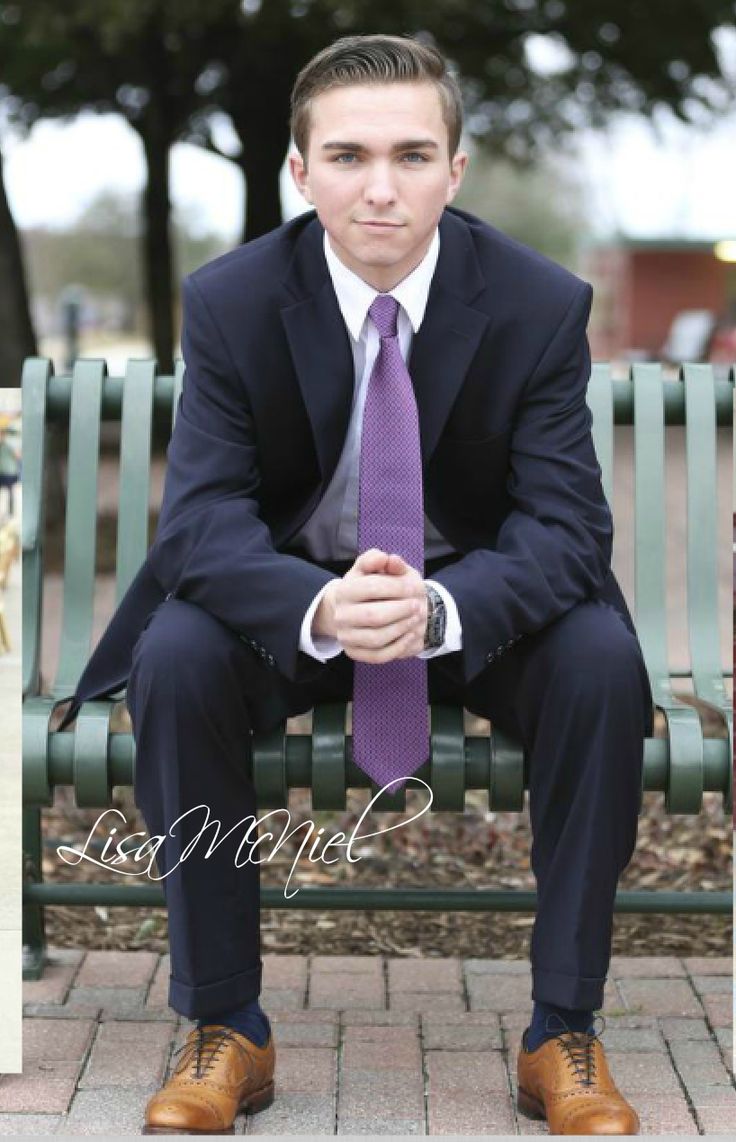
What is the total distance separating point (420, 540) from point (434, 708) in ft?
1.25

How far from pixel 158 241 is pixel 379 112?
50.3ft

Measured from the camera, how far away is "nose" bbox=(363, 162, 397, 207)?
2846mm

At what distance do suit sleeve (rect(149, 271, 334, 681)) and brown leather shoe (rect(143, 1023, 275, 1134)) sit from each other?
2.13 feet

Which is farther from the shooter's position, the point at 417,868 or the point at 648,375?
the point at 417,868

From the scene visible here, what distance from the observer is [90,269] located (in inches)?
2345

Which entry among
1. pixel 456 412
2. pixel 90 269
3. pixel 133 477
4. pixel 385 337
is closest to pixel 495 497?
pixel 456 412

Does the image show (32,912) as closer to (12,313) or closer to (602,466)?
(602,466)

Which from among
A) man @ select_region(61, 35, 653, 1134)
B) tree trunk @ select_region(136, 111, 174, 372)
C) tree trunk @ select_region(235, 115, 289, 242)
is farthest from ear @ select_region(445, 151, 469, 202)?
tree trunk @ select_region(136, 111, 174, 372)

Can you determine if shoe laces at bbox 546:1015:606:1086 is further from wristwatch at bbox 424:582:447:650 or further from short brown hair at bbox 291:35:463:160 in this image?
short brown hair at bbox 291:35:463:160

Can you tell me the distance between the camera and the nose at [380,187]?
2846mm

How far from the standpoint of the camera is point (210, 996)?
9.35 ft

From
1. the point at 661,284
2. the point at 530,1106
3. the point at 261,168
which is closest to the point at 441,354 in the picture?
the point at 530,1106

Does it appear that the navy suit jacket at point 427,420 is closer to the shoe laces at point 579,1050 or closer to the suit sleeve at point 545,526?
the suit sleeve at point 545,526

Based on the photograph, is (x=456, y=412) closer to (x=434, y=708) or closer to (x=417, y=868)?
(x=434, y=708)
